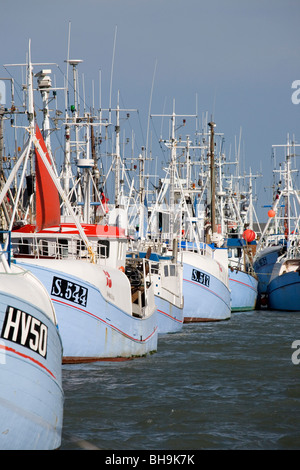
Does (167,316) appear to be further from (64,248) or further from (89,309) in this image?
(89,309)

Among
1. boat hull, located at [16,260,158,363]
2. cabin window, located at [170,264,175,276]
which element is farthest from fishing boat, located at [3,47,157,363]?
cabin window, located at [170,264,175,276]

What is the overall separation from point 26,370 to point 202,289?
96.3ft

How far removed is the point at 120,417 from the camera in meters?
17.0

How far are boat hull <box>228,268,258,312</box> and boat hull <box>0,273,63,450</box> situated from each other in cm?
3848

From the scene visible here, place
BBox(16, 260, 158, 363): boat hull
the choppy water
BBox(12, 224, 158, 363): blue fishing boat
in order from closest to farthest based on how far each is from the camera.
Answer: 1. the choppy water
2. BBox(16, 260, 158, 363): boat hull
3. BBox(12, 224, 158, 363): blue fishing boat

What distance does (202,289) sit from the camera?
39875mm

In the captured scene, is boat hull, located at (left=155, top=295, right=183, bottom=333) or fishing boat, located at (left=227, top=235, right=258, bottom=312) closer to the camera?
boat hull, located at (left=155, top=295, right=183, bottom=333)

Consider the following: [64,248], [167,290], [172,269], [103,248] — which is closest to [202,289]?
[172,269]

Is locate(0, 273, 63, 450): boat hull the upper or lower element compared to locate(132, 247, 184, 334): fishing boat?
upper

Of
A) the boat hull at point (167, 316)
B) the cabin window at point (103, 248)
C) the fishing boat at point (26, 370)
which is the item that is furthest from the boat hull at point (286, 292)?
the fishing boat at point (26, 370)

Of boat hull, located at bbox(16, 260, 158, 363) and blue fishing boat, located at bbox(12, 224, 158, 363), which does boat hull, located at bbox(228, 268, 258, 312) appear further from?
boat hull, located at bbox(16, 260, 158, 363)

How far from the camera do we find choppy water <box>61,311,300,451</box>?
50.5 feet

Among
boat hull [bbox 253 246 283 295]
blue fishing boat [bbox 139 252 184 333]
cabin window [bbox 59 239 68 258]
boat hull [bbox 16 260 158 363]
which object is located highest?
cabin window [bbox 59 239 68 258]
